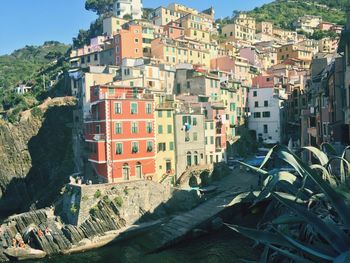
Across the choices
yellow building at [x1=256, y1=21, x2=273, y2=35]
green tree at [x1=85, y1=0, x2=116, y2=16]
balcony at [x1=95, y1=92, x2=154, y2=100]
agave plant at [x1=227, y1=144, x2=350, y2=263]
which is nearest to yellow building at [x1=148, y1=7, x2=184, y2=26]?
A: green tree at [x1=85, y1=0, x2=116, y2=16]

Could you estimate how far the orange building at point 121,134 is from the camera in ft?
147

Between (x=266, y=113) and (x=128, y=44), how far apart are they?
32.4 metres

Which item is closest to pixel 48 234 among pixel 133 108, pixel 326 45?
pixel 133 108

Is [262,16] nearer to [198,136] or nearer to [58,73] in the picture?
[58,73]

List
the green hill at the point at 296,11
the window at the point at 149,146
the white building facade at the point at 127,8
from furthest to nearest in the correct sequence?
the green hill at the point at 296,11 → the white building facade at the point at 127,8 → the window at the point at 149,146

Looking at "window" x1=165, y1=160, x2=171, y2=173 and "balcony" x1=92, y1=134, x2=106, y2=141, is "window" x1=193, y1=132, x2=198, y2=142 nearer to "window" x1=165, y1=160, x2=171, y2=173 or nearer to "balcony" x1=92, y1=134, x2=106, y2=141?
"window" x1=165, y1=160, x2=171, y2=173

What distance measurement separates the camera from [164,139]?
166ft

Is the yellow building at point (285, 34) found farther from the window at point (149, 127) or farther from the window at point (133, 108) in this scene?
the window at point (133, 108)

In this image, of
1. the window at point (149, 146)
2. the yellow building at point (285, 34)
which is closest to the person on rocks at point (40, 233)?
the window at point (149, 146)

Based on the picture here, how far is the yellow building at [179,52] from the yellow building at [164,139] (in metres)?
28.7

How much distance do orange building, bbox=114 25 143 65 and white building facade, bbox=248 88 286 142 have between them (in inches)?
1031

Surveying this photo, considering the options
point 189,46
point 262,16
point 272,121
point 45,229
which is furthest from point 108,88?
point 262,16

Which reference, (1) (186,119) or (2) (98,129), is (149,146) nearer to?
(2) (98,129)

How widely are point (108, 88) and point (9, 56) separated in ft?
486
